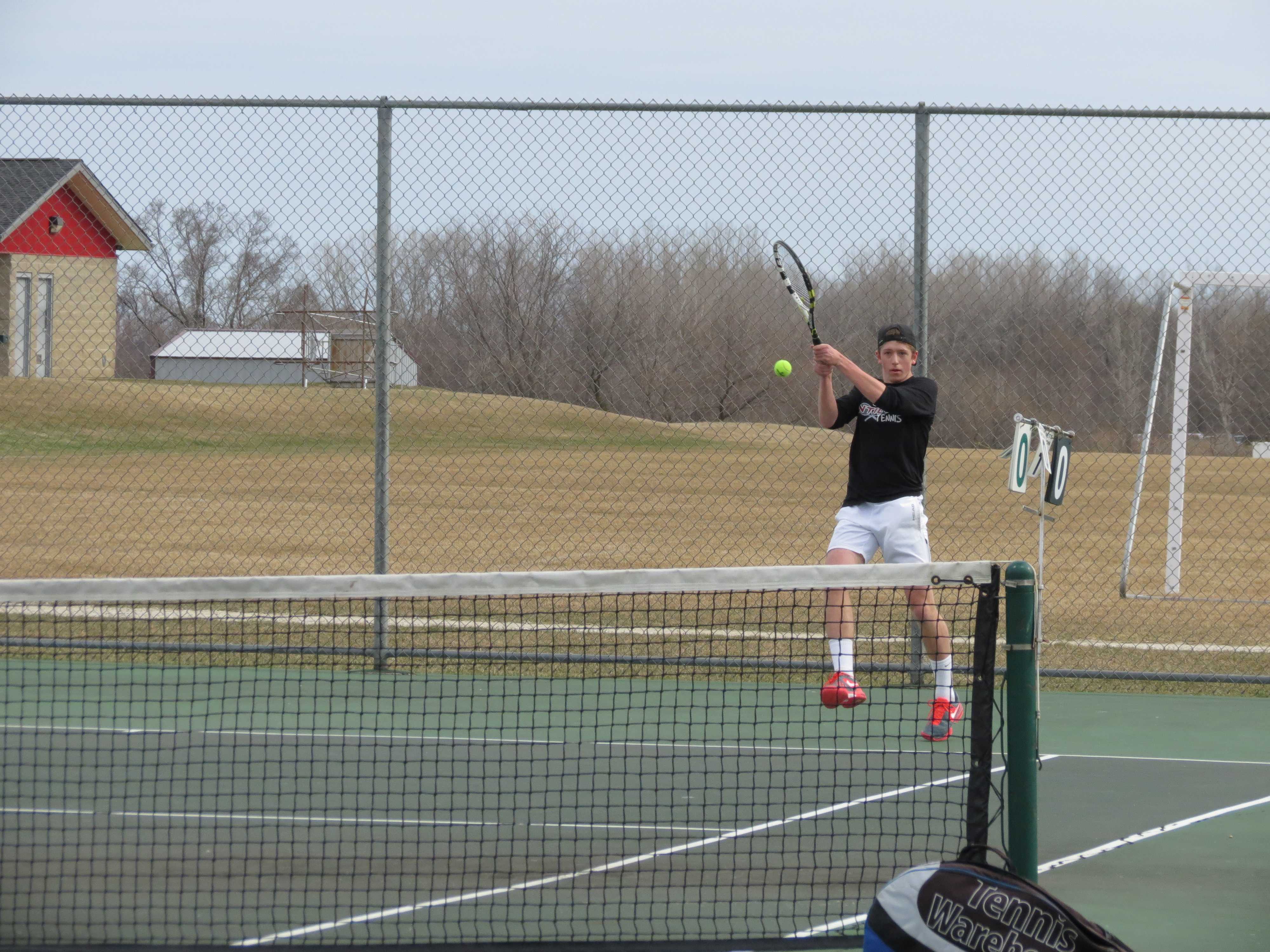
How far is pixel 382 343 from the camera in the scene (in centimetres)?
784

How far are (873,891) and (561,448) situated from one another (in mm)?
5711

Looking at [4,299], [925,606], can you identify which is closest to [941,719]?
[925,606]

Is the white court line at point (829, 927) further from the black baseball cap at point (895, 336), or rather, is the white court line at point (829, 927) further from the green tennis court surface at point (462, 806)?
the black baseball cap at point (895, 336)

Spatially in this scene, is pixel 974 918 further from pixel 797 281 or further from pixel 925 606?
pixel 797 281

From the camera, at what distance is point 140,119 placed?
25.5 feet

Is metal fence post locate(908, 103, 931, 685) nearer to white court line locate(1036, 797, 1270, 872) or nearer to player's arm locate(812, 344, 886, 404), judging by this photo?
player's arm locate(812, 344, 886, 404)

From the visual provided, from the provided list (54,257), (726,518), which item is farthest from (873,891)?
(726,518)

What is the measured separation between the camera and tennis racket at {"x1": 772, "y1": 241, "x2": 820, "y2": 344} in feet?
22.9

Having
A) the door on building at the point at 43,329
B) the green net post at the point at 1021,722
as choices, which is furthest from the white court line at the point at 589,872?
the door on building at the point at 43,329

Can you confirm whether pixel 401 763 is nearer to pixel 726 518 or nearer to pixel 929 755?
pixel 929 755

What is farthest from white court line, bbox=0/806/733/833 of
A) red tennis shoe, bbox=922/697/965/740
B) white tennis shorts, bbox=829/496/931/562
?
white tennis shorts, bbox=829/496/931/562

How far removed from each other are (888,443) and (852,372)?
511 millimetres

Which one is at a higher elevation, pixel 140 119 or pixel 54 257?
pixel 140 119

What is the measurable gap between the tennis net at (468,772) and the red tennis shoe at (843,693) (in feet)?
0.66
